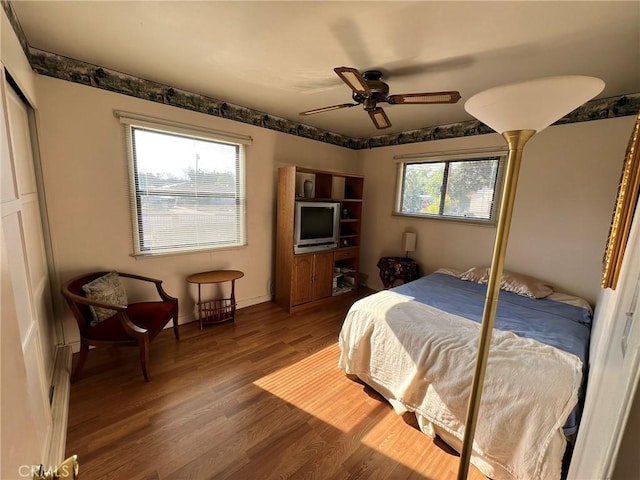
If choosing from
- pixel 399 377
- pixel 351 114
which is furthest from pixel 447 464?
pixel 351 114

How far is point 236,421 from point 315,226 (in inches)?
89.1

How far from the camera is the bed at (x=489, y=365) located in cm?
129

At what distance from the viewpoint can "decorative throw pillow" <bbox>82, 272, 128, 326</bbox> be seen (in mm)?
2119

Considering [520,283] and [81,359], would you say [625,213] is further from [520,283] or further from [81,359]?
[81,359]

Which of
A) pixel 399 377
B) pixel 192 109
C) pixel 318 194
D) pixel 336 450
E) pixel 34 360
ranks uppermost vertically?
pixel 192 109

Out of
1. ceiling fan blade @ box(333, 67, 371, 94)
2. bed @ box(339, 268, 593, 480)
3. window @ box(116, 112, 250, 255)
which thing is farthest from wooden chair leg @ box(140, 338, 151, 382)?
ceiling fan blade @ box(333, 67, 371, 94)

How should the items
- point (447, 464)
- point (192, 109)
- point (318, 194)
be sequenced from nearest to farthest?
point (447, 464)
point (192, 109)
point (318, 194)

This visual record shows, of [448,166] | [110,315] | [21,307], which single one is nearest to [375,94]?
[448,166]

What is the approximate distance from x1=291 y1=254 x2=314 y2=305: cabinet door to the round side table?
2.19 feet

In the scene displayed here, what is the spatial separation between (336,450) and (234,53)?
268cm

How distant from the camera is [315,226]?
3473 millimetres

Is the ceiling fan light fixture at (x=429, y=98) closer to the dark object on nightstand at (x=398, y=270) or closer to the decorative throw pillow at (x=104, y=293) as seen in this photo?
the dark object on nightstand at (x=398, y=270)

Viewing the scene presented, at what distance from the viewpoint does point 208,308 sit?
9.99ft

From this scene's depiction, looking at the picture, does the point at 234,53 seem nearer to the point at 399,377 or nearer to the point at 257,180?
the point at 257,180
